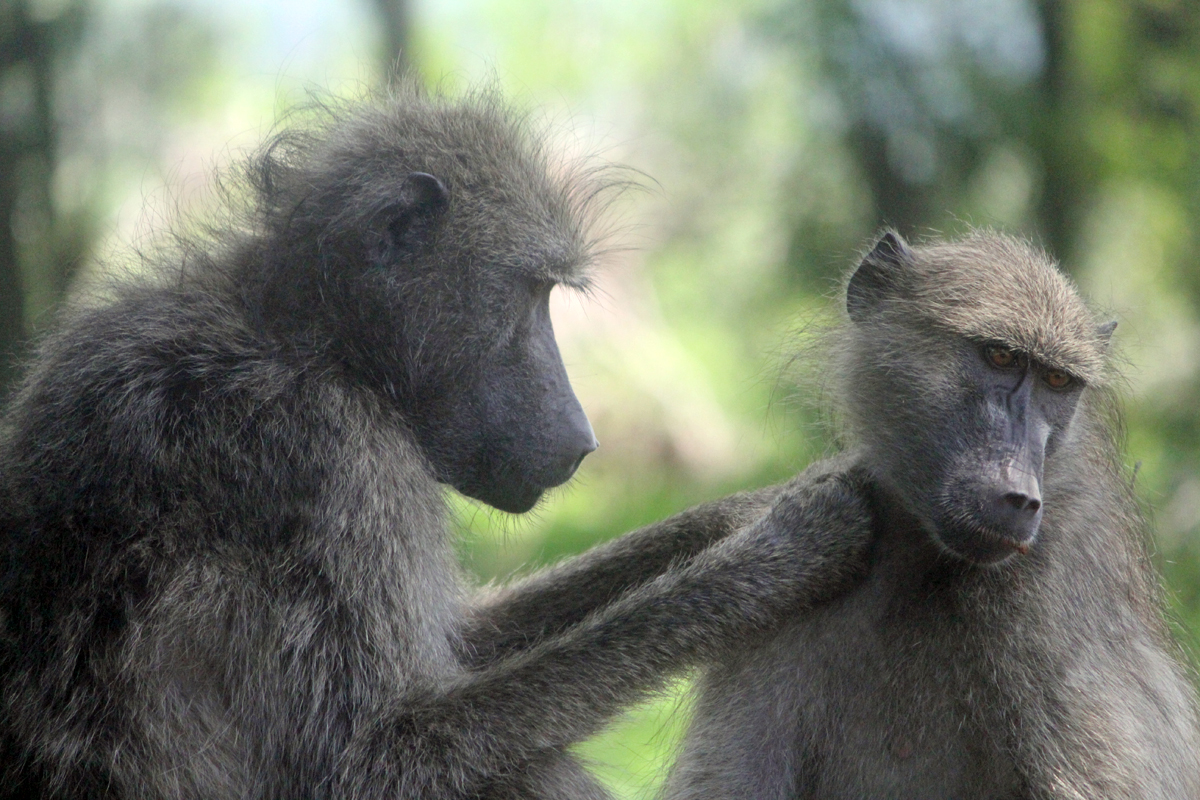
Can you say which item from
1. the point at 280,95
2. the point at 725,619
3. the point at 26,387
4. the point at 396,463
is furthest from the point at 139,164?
the point at 725,619

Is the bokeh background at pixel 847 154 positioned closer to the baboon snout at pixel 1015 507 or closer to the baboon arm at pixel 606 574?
the baboon arm at pixel 606 574

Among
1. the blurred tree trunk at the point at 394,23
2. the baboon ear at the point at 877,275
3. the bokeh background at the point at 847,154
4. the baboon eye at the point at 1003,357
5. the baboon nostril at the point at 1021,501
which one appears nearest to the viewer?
the baboon nostril at the point at 1021,501

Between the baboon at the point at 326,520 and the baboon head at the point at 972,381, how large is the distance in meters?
0.27

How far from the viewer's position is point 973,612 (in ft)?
11.3

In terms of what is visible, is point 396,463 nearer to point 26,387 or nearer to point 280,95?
point 26,387

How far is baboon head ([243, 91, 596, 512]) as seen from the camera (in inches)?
145

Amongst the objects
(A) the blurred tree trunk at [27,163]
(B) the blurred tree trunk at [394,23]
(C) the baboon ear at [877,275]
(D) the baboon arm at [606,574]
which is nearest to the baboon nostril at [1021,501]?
(C) the baboon ear at [877,275]

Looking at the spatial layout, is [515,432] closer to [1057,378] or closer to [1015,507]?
[1015,507]

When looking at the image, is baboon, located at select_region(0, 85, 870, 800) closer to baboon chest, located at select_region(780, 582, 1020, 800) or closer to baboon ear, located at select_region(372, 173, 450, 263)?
baboon ear, located at select_region(372, 173, 450, 263)

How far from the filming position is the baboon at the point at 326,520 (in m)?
3.20

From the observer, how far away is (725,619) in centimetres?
351

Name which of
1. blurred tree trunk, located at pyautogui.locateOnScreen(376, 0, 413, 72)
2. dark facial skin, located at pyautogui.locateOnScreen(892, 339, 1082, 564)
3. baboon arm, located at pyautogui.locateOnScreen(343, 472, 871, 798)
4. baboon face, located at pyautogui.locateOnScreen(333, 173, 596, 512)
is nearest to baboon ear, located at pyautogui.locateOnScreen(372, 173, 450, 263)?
baboon face, located at pyautogui.locateOnScreen(333, 173, 596, 512)

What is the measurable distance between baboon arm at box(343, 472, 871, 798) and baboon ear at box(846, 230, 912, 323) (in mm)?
603

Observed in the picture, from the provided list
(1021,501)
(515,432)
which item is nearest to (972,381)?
(1021,501)
